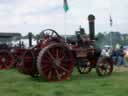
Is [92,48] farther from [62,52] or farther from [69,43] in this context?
[62,52]

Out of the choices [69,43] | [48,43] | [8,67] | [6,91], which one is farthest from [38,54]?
[8,67]

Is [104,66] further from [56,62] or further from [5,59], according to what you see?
[5,59]

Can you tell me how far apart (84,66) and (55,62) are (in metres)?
2.97

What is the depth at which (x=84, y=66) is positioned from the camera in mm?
15031

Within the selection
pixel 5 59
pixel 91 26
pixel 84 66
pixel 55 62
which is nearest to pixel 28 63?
pixel 55 62

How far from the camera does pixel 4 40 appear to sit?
27.3m

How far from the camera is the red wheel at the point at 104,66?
14004 millimetres

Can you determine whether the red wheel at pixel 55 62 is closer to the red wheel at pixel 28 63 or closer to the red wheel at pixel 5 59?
the red wheel at pixel 28 63

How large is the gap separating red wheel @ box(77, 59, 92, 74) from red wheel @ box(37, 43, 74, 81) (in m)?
1.48

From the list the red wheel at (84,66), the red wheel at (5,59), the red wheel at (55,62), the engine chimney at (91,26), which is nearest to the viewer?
the red wheel at (55,62)

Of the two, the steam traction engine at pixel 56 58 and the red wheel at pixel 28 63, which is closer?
the steam traction engine at pixel 56 58

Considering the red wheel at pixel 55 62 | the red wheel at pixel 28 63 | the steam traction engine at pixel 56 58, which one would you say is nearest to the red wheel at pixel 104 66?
the steam traction engine at pixel 56 58

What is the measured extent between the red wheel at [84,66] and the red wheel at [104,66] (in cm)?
62

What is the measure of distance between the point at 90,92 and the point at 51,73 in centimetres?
334
